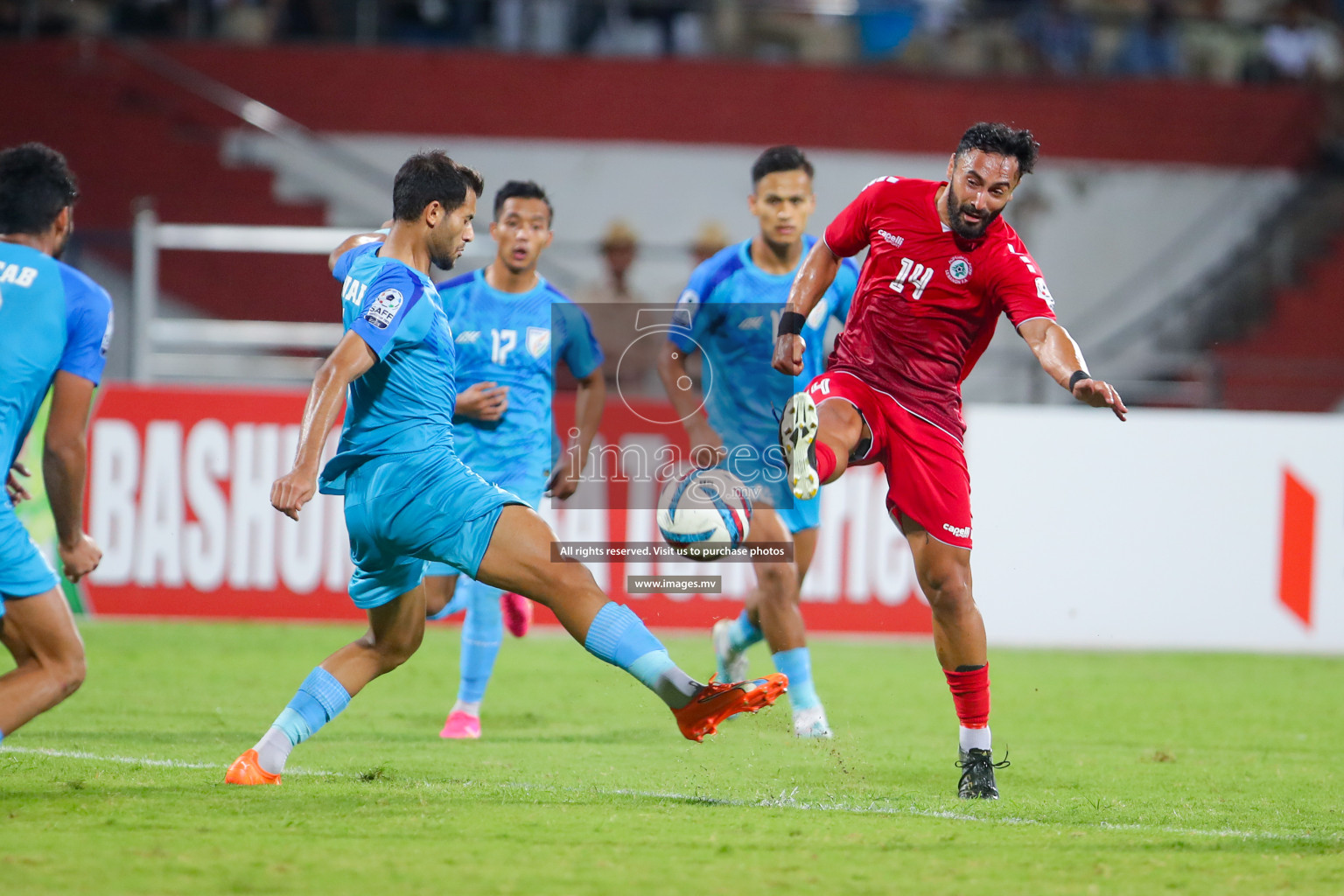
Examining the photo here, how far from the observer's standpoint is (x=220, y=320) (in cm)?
1465

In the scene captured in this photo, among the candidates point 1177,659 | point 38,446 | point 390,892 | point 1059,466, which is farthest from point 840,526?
point 390,892

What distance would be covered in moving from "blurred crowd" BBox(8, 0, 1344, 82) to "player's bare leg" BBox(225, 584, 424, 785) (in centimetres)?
1354

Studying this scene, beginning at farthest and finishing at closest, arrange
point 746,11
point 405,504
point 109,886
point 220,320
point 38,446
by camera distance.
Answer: point 746,11
point 220,320
point 38,446
point 405,504
point 109,886

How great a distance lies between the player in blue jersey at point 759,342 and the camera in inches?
318

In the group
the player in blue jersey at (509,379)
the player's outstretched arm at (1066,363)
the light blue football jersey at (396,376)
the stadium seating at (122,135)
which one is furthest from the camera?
the stadium seating at (122,135)

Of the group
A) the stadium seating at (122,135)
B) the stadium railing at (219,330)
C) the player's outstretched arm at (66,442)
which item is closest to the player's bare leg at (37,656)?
the player's outstretched arm at (66,442)

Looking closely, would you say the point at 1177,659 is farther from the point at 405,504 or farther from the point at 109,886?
the point at 109,886

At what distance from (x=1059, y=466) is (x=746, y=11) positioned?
8.48 meters

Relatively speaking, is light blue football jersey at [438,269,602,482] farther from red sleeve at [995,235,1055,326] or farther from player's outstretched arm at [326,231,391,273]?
red sleeve at [995,235,1055,326]

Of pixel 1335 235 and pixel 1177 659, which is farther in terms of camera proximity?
pixel 1335 235

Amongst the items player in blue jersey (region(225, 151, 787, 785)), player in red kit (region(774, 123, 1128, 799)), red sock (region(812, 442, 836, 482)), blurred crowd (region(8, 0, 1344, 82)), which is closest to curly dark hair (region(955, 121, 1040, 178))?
player in red kit (region(774, 123, 1128, 799))

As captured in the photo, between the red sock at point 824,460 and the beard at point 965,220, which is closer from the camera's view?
the red sock at point 824,460

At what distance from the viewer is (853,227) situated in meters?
6.60

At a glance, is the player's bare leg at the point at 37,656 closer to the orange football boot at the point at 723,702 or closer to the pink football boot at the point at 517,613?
the orange football boot at the point at 723,702
